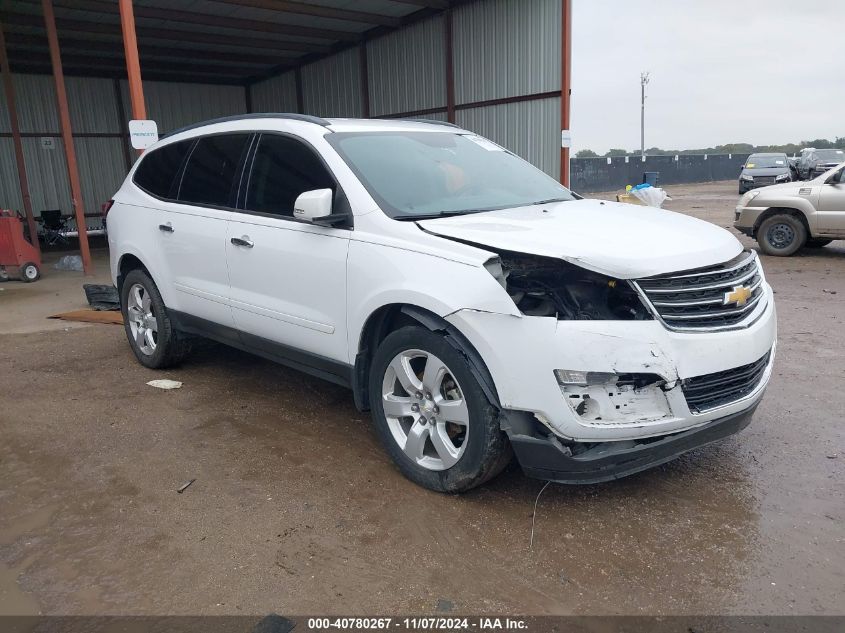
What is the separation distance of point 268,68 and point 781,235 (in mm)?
14618

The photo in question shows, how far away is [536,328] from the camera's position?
2838 millimetres

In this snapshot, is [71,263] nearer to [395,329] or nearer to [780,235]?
[395,329]

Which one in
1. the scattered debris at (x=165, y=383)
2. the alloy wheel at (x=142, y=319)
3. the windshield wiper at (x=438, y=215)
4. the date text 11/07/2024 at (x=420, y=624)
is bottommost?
the date text 11/07/2024 at (x=420, y=624)

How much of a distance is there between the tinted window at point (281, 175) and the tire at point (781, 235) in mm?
9640

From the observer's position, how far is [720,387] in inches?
121

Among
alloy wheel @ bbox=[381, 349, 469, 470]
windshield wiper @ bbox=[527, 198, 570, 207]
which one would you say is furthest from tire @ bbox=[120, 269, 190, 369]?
windshield wiper @ bbox=[527, 198, 570, 207]

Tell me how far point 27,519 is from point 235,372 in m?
2.37

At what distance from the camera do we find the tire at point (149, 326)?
210 inches

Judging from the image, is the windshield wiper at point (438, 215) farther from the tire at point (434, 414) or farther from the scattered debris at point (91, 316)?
the scattered debris at point (91, 316)

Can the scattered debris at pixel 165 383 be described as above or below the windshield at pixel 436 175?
below

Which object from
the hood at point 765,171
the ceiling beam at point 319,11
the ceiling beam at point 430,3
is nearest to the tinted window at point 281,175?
the ceiling beam at point 319,11

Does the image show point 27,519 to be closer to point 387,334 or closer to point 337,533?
point 337,533

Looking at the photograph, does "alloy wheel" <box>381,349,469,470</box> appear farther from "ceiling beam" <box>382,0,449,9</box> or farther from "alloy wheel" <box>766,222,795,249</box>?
"ceiling beam" <box>382,0,449,9</box>

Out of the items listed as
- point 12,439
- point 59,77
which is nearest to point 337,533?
point 12,439
